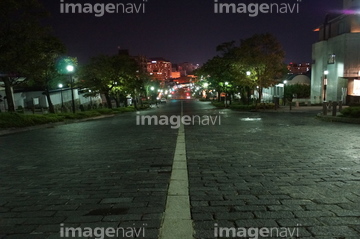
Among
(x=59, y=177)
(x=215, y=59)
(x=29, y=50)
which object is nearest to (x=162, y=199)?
(x=59, y=177)

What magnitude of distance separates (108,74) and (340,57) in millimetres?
27800

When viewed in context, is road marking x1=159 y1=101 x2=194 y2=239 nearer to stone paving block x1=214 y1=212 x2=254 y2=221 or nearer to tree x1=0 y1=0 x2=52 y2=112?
stone paving block x1=214 y1=212 x2=254 y2=221

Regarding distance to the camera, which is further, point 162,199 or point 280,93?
point 280,93

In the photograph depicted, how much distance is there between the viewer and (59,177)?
607 centimetres

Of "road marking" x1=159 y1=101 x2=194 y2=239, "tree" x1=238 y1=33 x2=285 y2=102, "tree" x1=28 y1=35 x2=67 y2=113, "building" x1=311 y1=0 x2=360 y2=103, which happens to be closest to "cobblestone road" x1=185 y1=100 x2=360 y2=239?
"road marking" x1=159 y1=101 x2=194 y2=239

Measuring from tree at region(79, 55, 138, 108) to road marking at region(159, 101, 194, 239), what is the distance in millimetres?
29788

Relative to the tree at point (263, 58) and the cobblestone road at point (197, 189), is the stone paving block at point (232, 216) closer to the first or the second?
the cobblestone road at point (197, 189)

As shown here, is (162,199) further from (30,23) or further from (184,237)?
(30,23)

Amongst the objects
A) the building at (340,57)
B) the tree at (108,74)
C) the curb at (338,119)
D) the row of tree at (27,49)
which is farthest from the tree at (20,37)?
the building at (340,57)

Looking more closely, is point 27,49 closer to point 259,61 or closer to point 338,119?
point 338,119

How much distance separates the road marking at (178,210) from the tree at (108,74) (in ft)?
97.7

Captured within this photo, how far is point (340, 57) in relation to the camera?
33312 mm

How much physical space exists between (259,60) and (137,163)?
1037 inches

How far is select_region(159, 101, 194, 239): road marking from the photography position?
3473 mm
